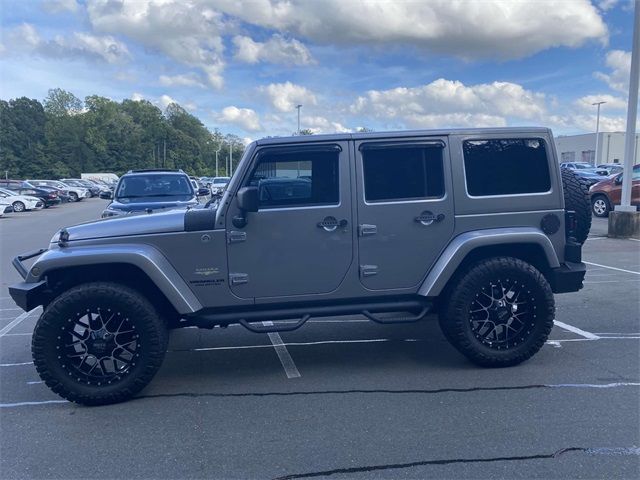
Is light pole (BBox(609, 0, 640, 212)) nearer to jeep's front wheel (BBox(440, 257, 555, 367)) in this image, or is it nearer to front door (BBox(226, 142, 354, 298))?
jeep's front wheel (BBox(440, 257, 555, 367))

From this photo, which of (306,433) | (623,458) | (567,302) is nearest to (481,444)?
(623,458)

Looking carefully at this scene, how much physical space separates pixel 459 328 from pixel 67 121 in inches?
4317

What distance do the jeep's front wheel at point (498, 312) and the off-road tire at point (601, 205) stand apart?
15.2m

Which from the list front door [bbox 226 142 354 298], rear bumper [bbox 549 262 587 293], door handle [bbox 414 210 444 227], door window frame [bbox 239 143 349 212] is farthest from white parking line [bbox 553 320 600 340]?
door window frame [bbox 239 143 349 212]

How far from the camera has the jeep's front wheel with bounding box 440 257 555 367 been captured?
5086mm

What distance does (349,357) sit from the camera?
18.7ft

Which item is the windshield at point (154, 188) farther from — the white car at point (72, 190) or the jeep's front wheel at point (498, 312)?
the white car at point (72, 190)

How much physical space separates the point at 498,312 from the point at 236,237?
2.38m

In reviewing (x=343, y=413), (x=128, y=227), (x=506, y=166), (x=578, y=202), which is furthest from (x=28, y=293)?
(x=578, y=202)

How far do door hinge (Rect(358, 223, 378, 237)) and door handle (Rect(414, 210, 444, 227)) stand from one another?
1.21ft

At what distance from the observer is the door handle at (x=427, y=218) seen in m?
5.06

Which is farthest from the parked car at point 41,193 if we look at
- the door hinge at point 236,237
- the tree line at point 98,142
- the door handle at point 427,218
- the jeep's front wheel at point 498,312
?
the tree line at point 98,142

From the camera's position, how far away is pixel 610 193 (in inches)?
717

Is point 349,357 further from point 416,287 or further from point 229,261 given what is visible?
point 229,261
